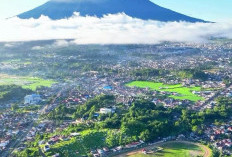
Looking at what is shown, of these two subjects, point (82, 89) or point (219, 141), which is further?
point (82, 89)

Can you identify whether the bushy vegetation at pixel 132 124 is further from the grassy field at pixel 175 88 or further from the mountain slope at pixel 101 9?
the mountain slope at pixel 101 9

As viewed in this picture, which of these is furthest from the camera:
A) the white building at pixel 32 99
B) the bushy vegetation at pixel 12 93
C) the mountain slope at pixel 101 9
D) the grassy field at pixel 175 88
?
the mountain slope at pixel 101 9

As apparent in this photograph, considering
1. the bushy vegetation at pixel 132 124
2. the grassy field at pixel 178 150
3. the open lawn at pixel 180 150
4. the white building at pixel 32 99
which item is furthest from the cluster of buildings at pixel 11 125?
the grassy field at pixel 178 150

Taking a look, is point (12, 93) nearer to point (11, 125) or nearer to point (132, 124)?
point (11, 125)

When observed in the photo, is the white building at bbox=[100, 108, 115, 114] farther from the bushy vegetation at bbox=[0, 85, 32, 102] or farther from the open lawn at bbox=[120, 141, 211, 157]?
the bushy vegetation at bbox=[0, 85, 32, 102]

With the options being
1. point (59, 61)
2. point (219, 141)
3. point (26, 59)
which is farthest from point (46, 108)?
point (26, 59)

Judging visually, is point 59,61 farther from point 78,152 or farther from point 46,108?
point 78,152
